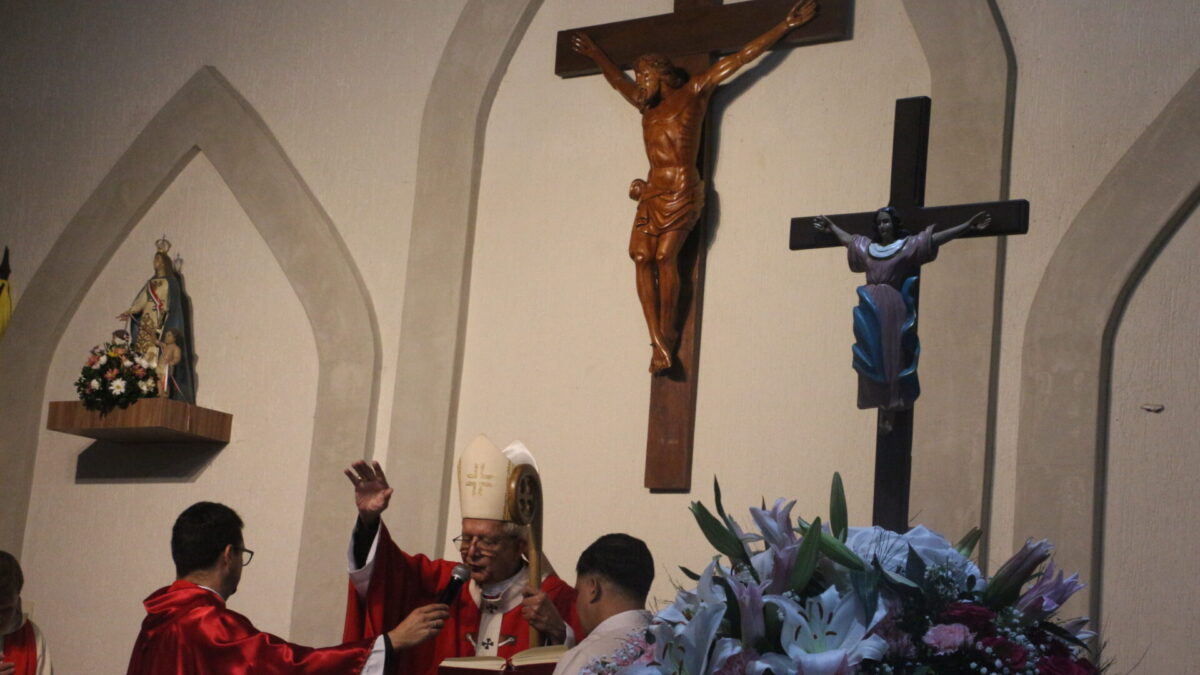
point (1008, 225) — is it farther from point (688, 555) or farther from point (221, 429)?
point (221, 429)

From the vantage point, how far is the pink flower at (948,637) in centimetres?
224

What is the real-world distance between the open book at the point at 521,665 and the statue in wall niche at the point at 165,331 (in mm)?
2810

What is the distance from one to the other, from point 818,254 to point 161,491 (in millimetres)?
3228

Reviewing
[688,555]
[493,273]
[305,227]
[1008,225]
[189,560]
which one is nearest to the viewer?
[1008,225]

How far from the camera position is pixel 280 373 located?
693cm

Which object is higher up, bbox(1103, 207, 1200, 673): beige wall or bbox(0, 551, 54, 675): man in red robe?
bbox(1103, 207, 1200, 673): beige wall

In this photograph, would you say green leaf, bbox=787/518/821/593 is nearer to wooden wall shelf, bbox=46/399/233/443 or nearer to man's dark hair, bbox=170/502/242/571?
man's dark hair, bbox=170/502/242/571

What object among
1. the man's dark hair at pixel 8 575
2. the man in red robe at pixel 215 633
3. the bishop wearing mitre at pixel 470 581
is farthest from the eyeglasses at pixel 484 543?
the man's dark hair at pixel 8 575

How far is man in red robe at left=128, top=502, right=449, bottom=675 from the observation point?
16.0 ft

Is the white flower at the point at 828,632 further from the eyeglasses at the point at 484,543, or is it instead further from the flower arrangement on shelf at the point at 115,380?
the flower arrangement on shelf at the point at 115,380

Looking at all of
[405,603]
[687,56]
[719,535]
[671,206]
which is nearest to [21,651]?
[405,603]

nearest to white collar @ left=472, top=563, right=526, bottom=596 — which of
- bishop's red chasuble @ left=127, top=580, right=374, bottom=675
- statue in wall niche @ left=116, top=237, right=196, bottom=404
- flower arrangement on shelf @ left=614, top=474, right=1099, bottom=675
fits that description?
bishop's red chasuble @ left=127, top=580, right=374, bottom=675

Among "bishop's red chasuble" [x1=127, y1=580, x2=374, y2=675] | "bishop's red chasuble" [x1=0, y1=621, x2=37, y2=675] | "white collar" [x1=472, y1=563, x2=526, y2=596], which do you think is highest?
"white collar" [x1=472, y1=563, x2=526, y2=596]

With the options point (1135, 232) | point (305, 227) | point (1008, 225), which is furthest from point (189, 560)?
point (1135, 232)
